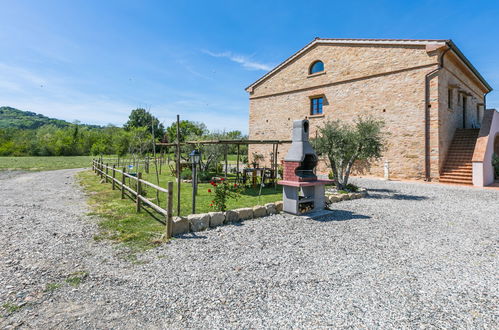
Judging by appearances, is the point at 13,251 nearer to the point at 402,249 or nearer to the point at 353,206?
the point at 402,249

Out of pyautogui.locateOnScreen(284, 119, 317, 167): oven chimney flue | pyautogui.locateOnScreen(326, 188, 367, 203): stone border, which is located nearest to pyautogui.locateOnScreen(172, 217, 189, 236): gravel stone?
pyautogui.locateOnScreen(284, 119, 317, 167): oven chimney flue

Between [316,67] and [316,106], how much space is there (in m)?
2.68

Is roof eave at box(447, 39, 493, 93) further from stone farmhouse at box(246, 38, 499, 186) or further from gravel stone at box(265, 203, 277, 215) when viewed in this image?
gravel stone at box(265, 203, 277, 215)

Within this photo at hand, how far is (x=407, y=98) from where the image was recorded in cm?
1300

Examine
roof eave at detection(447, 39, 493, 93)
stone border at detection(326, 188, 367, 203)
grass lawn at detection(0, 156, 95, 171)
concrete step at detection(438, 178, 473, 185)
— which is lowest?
stone border at detection(326, 188, 367, 203)

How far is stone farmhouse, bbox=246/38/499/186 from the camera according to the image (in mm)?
12227

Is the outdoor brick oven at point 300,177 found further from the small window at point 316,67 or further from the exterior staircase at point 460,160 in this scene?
the small window at point 316,67

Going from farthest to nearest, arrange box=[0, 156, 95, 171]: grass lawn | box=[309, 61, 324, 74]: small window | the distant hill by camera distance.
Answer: the distant hill, box=[0, 156, 95, 171]: grass lawn, box=[309, 61, 324, 74]: small window

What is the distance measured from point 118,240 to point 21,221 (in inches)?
116

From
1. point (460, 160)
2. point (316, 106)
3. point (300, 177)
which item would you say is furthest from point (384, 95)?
point (300, 177)

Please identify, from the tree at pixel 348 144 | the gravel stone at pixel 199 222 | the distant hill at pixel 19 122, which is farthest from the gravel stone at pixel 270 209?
the distant hill at pixel 19 122

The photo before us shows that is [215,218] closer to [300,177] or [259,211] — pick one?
[259,211]

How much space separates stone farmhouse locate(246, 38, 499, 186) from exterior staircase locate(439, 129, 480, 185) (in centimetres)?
4

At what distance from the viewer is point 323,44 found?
1645 centimetres
